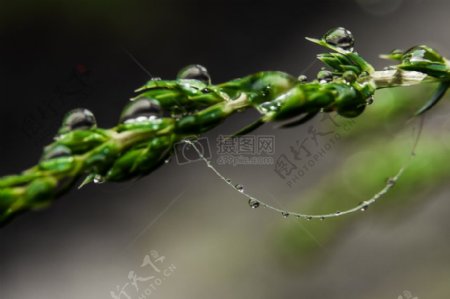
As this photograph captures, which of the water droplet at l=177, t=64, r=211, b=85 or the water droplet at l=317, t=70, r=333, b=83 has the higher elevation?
the water droplet at l=177, t=64, r=211, b=85

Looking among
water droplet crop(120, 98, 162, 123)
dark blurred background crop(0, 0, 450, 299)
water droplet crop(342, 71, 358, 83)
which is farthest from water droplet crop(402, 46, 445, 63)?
dark blurred background crop(0, 0, 450, 299)

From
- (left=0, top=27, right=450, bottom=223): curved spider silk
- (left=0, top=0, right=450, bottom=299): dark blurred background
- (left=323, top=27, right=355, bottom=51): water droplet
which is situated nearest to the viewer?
(left=0, top=27, right=450, bottom=223): curved spider silk

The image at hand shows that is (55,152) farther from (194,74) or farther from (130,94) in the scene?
(130,94)

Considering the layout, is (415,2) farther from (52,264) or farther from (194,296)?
(52,264)

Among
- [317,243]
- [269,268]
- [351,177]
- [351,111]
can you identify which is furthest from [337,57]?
[269,268]

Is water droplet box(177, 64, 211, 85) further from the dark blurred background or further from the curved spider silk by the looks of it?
the dark blurred background

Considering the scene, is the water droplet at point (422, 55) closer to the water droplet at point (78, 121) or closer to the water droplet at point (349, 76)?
the water droplet at point (349, 76)
